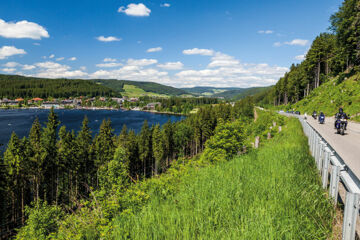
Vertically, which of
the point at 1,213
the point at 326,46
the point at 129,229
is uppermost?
the point at 326,46

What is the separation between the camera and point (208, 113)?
285 feet

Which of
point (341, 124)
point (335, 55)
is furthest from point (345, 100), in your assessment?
point (335, 55)

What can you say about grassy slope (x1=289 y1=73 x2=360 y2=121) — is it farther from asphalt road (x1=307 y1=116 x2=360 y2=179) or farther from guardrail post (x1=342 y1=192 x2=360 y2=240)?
guardrail post (x1=342 y1=192 x2=360 y2=240)

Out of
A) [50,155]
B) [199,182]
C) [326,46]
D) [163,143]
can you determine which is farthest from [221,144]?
[326,46]

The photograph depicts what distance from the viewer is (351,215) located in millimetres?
2693

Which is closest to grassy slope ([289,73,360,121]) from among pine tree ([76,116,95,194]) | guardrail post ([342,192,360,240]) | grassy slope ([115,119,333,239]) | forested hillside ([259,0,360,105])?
forested hillside ([259,0,360,105])

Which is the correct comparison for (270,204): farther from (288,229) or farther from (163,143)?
(163,143)

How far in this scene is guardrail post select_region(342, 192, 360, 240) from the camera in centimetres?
265

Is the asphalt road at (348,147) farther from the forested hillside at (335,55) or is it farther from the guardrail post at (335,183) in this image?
the forested hillside at (335,55)

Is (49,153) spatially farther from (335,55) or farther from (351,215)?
(335,55)

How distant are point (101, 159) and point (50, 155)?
12003 millimetres

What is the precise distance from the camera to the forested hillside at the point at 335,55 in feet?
107

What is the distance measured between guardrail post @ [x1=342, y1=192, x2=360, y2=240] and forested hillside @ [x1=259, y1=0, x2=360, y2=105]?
3753cm

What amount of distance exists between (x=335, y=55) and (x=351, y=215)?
6365cm
